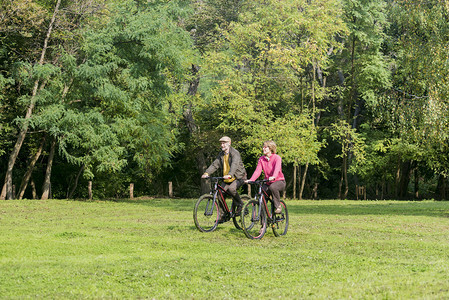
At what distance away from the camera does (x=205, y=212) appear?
43.1 ft

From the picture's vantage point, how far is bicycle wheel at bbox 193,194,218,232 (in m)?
13.1

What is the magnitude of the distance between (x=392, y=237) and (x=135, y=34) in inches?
792

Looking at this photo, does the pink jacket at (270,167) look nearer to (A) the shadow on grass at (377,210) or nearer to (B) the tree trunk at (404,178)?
(A) the shadow on grass at (377,210)

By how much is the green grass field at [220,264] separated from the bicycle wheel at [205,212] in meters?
0.27

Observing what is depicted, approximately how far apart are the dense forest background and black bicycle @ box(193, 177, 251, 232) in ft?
33.6

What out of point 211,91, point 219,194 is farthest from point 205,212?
point 211,91

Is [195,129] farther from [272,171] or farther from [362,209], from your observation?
[272,171]

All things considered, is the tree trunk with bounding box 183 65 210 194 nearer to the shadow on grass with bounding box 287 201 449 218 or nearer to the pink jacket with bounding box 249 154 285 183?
the shadow on grass with bounding box 287 201 449 218

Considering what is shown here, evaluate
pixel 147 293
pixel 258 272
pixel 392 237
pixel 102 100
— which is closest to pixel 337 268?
→ pixel 258 272

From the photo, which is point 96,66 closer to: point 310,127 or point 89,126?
point 89,126

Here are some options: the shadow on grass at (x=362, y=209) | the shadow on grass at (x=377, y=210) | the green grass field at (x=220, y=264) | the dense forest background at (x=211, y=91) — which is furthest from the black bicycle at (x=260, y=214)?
the dense forest background at (x=211, y=91)

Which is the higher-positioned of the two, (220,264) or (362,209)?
(362,209)

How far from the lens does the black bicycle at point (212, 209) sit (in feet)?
43.0

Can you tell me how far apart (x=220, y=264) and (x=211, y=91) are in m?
31.5
